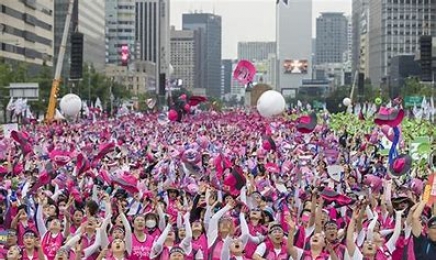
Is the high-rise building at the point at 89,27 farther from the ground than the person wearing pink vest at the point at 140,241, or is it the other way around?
the high-rise building at the point at 89,27

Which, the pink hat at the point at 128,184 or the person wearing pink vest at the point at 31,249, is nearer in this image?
the person wearing pink vest at the point at 31,249

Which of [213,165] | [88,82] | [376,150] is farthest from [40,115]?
[213,165]

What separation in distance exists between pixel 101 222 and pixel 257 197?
9.61ft

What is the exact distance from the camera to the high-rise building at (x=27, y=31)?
8118 cm

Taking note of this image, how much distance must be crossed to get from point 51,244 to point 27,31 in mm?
81364

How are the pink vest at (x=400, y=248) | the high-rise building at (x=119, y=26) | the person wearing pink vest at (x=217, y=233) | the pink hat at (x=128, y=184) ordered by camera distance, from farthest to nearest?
1. the high-rise building at (x=119, y=26)
2. the pink hat at (x=128, y=184)
3. the person wearing pink vest at (x=217, y=233)
4. the pink vest at (x=400, y=248)

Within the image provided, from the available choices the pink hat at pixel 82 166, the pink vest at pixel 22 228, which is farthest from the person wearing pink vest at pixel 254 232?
the pink hat at pixel 82 166

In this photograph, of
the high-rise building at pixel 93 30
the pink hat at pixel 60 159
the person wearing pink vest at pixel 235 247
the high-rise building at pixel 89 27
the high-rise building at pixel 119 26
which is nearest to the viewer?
the person wearing pink vest at pixel 235 247

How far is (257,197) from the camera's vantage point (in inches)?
501

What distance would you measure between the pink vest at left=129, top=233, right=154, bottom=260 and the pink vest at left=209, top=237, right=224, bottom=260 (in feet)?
1.91

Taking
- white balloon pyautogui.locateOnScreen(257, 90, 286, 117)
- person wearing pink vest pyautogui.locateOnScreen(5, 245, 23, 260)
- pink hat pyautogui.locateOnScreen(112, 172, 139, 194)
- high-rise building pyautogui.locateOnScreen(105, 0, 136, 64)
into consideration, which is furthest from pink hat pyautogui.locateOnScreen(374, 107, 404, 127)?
high-rise building pyautogui.locateOnScreen(105, 0, 136, 64)

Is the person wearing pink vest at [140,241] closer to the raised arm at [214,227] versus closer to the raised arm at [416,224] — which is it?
the raised arm at [214,227]

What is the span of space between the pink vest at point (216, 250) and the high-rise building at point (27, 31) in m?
71.1

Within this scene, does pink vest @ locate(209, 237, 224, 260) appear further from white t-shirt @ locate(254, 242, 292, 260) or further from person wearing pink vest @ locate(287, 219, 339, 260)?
person wearing pink vest @ locate(287, 219, 339, 260)
